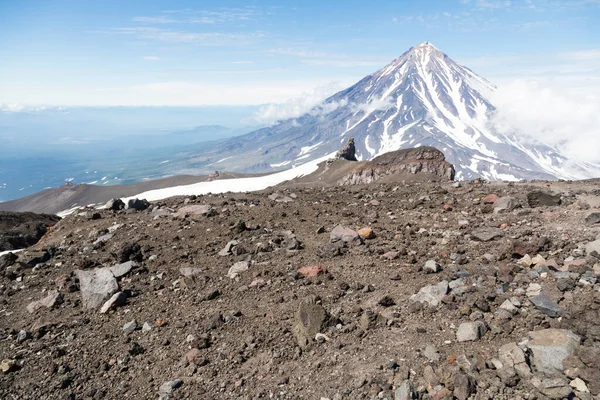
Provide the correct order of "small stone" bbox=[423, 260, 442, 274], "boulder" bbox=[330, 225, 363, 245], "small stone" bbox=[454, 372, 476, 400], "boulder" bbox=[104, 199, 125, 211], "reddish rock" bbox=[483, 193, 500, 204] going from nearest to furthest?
"small stone" bbox=[454, 372, 476, 400], "small stone" bbox=[423, 260, 442, 274], "boulder" bbox=[330, 225, 363, 245], "reddish rock" bbox=[483, 193, 500, 204], "boulder" bbox=[104, 199, 125, 211]

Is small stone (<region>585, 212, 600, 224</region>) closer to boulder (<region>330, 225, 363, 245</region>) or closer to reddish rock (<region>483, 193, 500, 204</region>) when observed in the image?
reddish rock (<region>483, 193, 500, 204</region>)

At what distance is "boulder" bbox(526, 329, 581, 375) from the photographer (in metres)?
4.33

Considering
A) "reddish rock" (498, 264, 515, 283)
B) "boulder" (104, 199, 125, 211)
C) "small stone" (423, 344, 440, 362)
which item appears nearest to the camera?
"small stone" (423, 344, 440, 362)

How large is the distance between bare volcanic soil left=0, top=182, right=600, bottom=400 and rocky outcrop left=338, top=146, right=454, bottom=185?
42.2 metres

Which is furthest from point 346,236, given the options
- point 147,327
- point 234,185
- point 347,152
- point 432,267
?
point 234,185

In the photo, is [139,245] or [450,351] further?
[139,245]

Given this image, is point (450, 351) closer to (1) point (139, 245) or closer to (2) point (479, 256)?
(2) point (479, 256)

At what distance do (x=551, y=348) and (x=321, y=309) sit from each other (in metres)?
3.04

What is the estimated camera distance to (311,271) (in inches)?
289

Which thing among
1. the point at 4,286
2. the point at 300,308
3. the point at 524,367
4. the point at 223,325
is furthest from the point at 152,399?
the point at 4,286

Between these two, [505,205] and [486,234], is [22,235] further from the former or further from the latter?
[505,205]

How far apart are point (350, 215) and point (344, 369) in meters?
6.51

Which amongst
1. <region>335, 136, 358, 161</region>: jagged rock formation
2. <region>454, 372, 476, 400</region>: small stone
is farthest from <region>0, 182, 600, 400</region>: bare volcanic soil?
<region>335, 136, 358, 161</region>: jagged rock formation

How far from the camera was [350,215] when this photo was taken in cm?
1112
